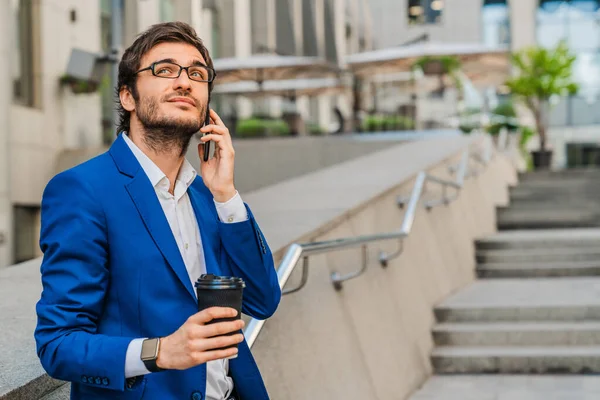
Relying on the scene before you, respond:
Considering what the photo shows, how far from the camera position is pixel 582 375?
22.7 ft

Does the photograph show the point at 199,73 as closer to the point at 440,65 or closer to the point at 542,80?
the point at 440,65

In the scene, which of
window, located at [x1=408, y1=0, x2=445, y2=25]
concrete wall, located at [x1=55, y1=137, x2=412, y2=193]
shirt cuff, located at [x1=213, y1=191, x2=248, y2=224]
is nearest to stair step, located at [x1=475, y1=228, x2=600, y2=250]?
concrete wall, located at [x1=55, y1=137, x2=412, y2=193]

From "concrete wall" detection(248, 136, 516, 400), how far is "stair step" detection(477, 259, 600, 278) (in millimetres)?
349

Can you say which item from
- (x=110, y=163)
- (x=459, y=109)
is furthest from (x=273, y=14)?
(x=110, y=163)

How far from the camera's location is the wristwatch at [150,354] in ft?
6.34

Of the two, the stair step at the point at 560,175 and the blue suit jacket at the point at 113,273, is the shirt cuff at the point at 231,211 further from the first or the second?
the stair step at the point at 560,175

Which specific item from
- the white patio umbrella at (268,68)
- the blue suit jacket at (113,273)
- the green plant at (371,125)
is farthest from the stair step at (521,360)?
the green plant at (371,125)

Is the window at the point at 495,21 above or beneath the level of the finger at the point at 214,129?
above

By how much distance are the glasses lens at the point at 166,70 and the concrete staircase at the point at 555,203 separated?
1084 cm

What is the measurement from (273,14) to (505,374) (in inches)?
829

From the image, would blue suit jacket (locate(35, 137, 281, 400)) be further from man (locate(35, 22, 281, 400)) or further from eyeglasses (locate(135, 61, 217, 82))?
eyeglasses (locate(135, 61, 217, 82))

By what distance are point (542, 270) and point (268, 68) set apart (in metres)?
12.2

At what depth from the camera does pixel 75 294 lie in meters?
1.96

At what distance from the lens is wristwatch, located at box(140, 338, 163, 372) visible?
76.0 inches
